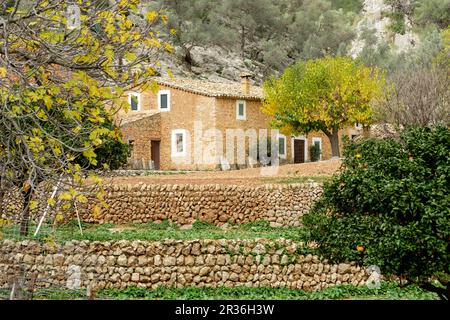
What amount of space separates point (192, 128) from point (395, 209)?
108 feet

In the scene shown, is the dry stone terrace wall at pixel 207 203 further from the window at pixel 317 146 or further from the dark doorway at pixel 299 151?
the window at pixel 317 146

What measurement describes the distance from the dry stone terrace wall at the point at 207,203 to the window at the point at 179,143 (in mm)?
17235

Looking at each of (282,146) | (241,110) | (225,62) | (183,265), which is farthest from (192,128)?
(183,265)

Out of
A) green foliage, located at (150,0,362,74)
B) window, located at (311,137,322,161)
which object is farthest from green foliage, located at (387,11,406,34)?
window, located at (311,137,322,161)

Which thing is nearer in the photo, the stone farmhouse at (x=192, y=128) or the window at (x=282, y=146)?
the stone farmhouse at (x=192, y=128)

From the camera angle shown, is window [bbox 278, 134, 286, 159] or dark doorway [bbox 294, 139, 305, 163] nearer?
window [bbox 278, 134, 286, 159]

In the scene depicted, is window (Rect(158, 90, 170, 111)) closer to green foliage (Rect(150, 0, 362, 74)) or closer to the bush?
green foliage (Rect(150, 0, 362, 74))

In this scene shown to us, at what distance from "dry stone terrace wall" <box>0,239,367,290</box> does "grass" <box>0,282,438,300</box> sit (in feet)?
0.66

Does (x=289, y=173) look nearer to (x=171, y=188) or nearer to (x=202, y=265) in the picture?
(x=171, y=188)

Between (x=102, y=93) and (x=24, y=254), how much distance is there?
1007 centimetres

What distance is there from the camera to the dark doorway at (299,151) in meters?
47.1

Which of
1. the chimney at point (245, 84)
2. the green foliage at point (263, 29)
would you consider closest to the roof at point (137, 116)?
the chimney at point (245, 84)

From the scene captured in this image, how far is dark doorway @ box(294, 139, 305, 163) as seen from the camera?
47.1m
